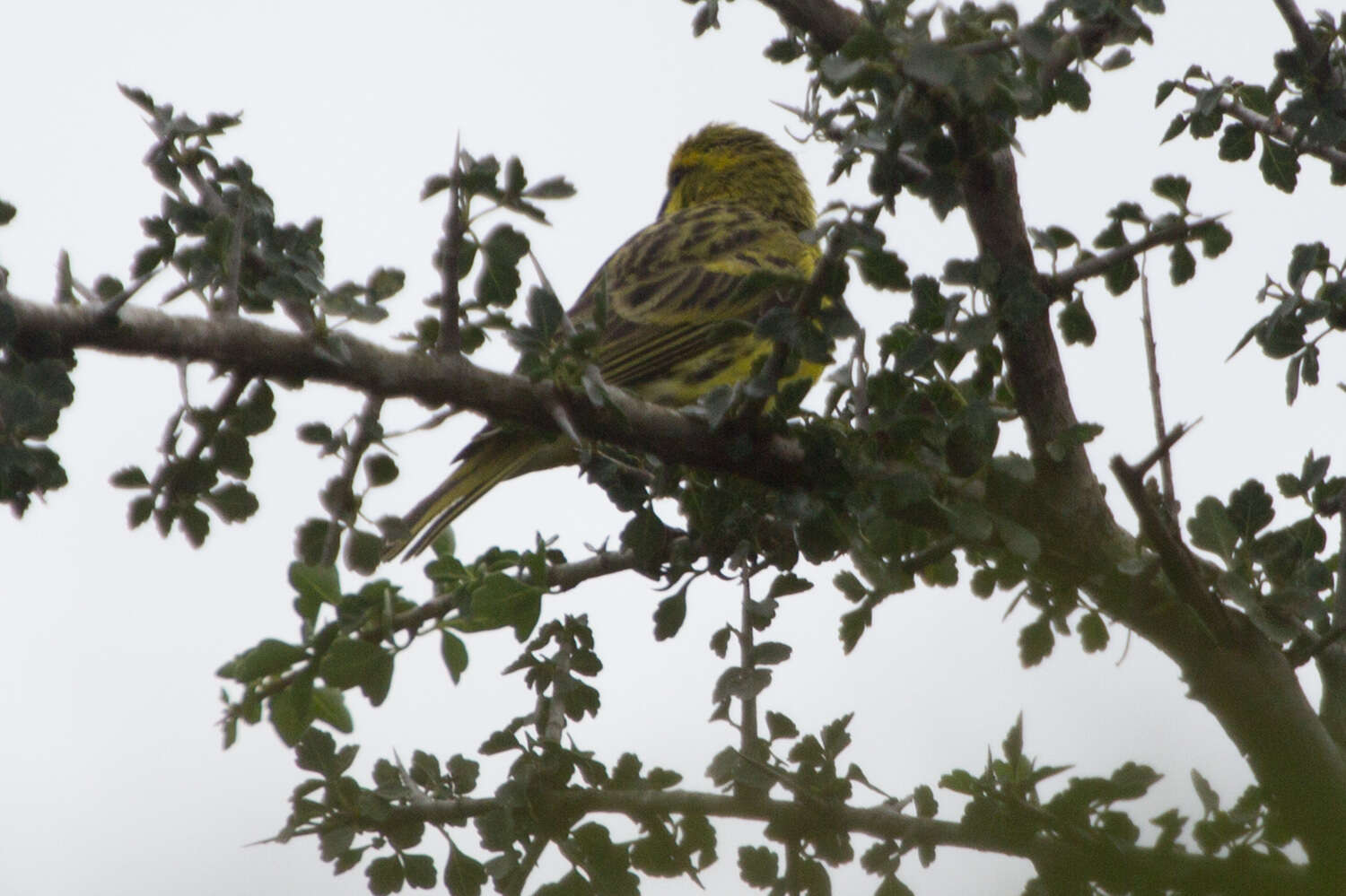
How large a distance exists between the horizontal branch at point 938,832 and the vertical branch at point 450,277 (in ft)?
2.43

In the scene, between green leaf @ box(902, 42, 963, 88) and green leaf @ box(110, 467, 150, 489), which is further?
green leaf @ box(110, 467, 150, 489)

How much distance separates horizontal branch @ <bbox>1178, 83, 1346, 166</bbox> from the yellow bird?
0.73 m

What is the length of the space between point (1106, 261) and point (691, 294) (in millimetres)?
2285

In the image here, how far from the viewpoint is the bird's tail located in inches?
133

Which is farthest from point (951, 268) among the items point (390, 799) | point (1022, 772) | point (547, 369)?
point (390, 799)

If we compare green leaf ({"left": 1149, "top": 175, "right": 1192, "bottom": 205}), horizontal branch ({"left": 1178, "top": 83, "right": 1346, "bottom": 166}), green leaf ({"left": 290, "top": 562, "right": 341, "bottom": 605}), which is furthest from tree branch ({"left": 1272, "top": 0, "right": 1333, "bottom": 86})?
green leaf ({"left": 290, "top": 562, "right": 341, "bottom": 605})

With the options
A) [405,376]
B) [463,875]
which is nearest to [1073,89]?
[405,376]

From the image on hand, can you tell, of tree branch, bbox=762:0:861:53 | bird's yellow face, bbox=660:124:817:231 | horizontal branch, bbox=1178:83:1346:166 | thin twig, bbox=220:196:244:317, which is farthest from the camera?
bird's yellow face, bbox=660:124:817:231

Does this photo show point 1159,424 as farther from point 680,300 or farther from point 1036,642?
point 680,300

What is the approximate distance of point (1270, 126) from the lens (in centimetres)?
240

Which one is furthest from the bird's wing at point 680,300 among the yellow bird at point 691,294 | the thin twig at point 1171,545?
the thin twig at point 1171,545

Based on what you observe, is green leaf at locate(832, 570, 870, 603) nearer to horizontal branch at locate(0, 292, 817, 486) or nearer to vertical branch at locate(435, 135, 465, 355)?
horizontal branch at locate(0, 292, 817, 486)

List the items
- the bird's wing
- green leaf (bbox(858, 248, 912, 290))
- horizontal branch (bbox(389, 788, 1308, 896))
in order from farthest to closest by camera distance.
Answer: the bird's wing
green leaf (bbox(858, 248, 912, 290))
horizontal branch (bbox(389, 788, 1308, 896))

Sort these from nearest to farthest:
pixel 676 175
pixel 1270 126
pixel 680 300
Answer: pixel 1270 126 → pixel 680 300 → pixel 676 175
